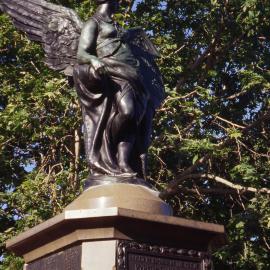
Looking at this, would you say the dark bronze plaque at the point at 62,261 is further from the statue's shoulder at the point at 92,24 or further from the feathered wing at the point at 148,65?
the statue's shoulder at the point at 92,24

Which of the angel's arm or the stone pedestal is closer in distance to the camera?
the stone pedestal

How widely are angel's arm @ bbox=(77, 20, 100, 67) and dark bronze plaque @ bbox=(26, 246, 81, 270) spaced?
1.79 metres

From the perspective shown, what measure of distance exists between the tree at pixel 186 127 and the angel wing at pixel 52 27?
16.5 feet

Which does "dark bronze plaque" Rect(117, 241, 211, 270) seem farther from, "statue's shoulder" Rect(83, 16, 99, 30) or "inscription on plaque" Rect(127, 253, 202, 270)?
"statue's shoulder" Rect(83, 16, 99, 30)

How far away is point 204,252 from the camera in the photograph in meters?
6.31

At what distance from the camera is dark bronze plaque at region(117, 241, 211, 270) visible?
5.87m

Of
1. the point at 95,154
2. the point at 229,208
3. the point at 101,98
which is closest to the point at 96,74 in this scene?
the point at 101,98

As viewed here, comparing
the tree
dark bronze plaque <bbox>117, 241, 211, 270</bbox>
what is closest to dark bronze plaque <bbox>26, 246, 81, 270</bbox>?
dark bronze plaque <bbox>117, 241, 211, 270</bbox>

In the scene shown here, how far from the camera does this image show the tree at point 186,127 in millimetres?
13406

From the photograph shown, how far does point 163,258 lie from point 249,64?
934 centimetres

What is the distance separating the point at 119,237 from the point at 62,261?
57 cm

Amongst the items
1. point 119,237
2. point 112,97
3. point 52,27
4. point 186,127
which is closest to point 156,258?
point 119,237

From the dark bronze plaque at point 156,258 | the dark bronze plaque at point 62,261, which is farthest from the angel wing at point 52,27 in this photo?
the dark bronze plaque at point 156,258

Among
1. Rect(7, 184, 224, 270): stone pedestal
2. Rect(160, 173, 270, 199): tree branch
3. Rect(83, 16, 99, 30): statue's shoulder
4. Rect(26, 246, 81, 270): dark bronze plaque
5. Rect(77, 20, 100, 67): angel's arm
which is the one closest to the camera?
Rect(7, 184, 224, 270): stone pedestal
